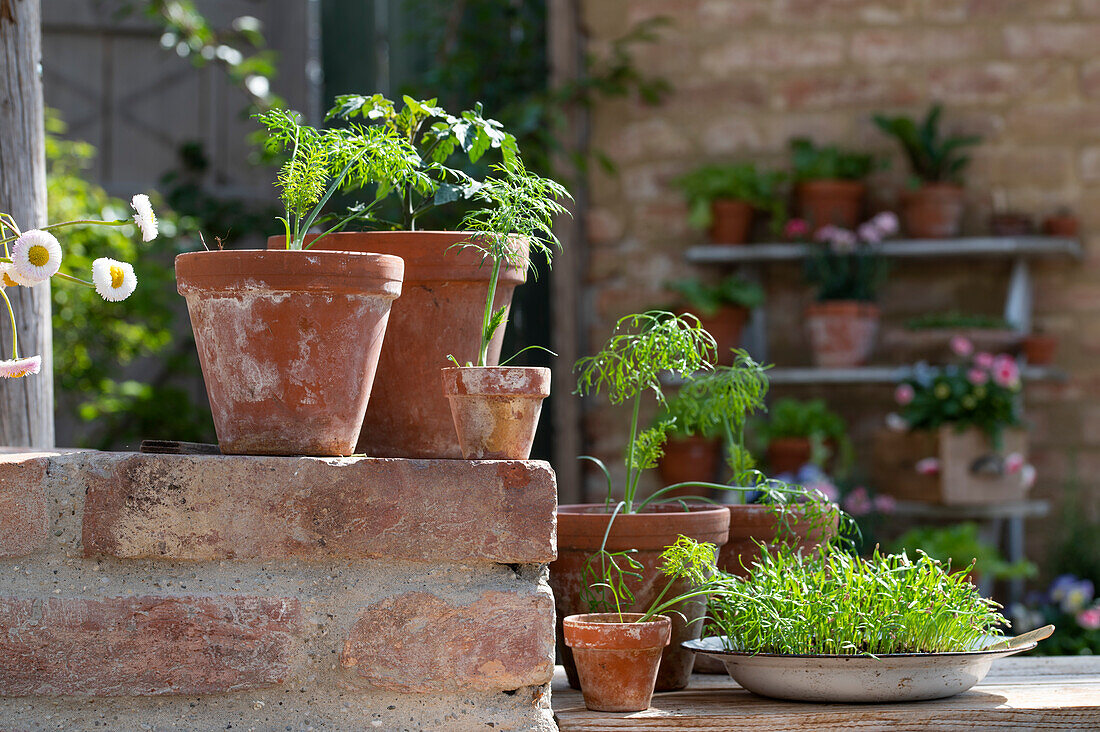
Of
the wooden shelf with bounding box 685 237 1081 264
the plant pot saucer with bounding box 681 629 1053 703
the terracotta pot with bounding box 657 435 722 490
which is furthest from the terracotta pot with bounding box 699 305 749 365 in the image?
the plant pot saucer with bounding box 681 629 1053 703

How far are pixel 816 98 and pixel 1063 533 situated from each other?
5.86 ft

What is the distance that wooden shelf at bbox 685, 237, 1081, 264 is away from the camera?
385 cm

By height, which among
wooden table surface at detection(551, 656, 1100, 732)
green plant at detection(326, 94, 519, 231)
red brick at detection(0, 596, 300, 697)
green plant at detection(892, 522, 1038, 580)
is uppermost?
green plant at detection(326, 94, 519, 231)

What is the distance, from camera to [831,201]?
3.97 metres

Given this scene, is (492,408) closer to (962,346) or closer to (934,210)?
(962,346)

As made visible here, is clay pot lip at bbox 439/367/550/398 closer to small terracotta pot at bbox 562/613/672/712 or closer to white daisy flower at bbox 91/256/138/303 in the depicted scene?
small terracotta pot at bbox 562/613/672/712

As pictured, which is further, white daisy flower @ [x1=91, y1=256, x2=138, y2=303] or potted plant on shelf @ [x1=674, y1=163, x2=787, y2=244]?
potted plant on shelf @ [x1=674, y1=163, x2=787, y2=244]

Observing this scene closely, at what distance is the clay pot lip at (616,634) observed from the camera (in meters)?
1.15

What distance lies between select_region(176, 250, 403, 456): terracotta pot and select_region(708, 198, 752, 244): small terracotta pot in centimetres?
305

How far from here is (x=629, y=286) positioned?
4223mm

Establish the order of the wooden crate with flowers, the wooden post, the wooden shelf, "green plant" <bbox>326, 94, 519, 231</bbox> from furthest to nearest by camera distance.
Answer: the wooden shelf → the wooden crate with flowers → the wooden post → "green plant" <bbox>326, 94, 519, 231</bbox>

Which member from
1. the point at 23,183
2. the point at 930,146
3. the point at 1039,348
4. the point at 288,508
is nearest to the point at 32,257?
the point at 288,508

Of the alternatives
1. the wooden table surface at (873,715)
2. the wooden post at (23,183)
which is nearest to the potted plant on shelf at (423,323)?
the wooden table surface at (873,715)

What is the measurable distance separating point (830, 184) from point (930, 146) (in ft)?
1.18
